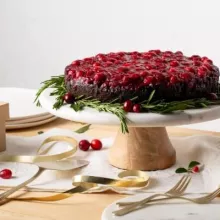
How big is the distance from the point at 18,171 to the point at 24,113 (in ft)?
1.23

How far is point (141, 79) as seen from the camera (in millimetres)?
1217

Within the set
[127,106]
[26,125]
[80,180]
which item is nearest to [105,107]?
[127,106]

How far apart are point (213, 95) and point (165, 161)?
0.55 ft

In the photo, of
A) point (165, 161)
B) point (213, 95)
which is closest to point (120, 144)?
point (165, 161)

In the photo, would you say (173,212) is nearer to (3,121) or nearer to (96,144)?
(96,144)

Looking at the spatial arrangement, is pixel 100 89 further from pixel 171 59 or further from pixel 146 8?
pixel 146 8

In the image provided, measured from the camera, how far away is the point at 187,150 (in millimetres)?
1389

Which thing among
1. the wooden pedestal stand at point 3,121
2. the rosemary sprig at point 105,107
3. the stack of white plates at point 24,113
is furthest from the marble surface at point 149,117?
the stack of white plates at point 24,113

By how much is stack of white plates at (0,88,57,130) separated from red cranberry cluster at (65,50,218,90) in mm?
267

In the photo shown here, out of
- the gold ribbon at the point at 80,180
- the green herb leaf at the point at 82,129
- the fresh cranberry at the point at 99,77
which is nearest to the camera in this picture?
the gold ribbon at the point at 80,180

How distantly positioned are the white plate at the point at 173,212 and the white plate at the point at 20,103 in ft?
1.99

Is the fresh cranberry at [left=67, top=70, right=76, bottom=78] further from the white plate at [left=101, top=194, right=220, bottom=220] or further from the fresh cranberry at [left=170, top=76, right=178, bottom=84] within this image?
the white plate at [left=101, top=194, right=220, bottom=220]

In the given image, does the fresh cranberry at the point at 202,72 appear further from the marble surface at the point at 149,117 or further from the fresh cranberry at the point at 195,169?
the fresh cranberry at the point at 195,169

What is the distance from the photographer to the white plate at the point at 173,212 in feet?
3.27
